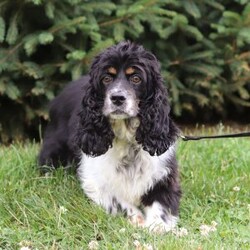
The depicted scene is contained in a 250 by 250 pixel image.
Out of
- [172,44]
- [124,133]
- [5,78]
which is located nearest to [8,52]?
[5,78]

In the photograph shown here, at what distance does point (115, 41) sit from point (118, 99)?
9.24 ft

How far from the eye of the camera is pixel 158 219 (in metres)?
4.26

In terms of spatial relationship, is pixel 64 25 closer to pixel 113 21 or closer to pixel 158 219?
pixel 113 21

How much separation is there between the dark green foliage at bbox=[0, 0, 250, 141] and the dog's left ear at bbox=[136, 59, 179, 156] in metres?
2.23

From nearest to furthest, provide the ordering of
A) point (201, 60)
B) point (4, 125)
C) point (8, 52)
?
point (8, 52)
point (4, 125)
point (201, 60)

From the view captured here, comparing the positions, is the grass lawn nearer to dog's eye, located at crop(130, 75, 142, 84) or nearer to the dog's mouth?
the dog's mouth

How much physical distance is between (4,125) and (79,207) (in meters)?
3.02

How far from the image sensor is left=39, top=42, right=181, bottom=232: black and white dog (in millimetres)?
4035

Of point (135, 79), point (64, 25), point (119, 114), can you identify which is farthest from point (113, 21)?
point (119, 114)

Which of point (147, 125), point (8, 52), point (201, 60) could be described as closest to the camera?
point (147, 125)

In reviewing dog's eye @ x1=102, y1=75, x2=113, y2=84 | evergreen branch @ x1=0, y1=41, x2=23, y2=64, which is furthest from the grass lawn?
evergreen branch @ x1=0, y1=41, x2=23, y2=64

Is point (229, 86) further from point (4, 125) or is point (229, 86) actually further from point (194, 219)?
point (194, 219)

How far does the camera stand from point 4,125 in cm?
706

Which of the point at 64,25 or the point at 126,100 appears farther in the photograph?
the point at 64,25
